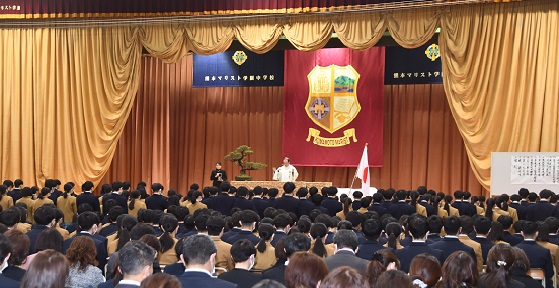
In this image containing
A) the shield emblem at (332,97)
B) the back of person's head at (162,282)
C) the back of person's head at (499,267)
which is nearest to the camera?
the back of person's head at (162,282)

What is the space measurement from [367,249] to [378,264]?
65.0 inches

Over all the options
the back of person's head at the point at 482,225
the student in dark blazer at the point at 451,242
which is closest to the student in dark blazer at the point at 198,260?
the student in dark blazer at the point at 451,242

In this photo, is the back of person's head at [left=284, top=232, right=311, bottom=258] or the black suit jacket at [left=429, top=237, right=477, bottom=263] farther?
the black suit jacket at [left=429, top=237, right=477, bottom=263]

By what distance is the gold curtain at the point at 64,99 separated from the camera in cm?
1453

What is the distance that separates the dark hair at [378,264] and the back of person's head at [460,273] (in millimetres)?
365

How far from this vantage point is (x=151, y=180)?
55.5 ft

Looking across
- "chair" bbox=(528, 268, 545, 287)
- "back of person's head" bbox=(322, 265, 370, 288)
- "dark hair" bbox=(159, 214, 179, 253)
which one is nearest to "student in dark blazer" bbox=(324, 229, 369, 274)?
"dark hair" bbox=(159, 214, 179, 253)

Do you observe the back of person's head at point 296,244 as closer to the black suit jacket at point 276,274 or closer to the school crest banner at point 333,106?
the black suit jacket at point 276,274

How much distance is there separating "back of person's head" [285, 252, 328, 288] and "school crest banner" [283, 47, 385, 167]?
39.1 feet

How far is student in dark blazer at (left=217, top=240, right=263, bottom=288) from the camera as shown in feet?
13.6

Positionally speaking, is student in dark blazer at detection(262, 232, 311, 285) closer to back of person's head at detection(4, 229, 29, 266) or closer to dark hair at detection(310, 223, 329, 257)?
dark hair at detection(310, 223, 329, 257)

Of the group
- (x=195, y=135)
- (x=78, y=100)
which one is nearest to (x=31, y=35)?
(x=78, y=100)

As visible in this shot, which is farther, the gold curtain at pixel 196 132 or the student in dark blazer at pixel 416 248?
the gold curtain at pixel 196 132

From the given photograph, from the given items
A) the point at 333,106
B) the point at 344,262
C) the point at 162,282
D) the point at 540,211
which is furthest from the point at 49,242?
the point at 333,106
